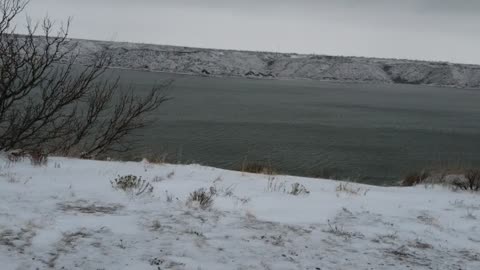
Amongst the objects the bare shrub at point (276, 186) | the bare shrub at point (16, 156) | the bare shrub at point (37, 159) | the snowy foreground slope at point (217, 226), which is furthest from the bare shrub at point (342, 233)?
the bare shrub at point (16, 156)

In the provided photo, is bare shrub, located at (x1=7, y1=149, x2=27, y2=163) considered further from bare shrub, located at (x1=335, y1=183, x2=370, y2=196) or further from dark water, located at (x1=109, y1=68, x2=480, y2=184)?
dark water, located at (x1=109, y1=68, x2=480, y2=184)

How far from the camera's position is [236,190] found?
6512 millimetres

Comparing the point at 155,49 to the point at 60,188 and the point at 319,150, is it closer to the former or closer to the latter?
the point at 319,150

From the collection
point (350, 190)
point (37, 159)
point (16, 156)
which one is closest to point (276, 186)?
point (350, 190)

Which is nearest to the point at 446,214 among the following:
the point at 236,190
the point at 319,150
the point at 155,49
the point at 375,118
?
the point at 236,190

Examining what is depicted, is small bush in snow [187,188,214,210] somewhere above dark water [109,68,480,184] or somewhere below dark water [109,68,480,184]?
below

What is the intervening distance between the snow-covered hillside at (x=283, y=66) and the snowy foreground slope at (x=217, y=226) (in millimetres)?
134108

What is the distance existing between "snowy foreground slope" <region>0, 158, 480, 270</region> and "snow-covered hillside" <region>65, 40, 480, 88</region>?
134 meters

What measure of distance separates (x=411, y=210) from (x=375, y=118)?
4779 centimetres

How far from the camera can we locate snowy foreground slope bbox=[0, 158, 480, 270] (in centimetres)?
396

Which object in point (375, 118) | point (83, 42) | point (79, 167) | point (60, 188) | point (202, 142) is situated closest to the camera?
point (60, 188)

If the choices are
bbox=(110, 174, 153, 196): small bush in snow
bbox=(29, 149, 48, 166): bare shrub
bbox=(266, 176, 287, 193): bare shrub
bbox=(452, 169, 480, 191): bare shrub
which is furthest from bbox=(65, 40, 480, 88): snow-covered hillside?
bbox=(110, 174, 153, 196): small bush in snow

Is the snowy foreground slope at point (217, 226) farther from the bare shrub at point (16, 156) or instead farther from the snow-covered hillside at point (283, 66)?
the snow-covered hillside at point (283, 66)

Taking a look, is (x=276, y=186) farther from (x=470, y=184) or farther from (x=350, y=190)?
(x=470, y=184)
